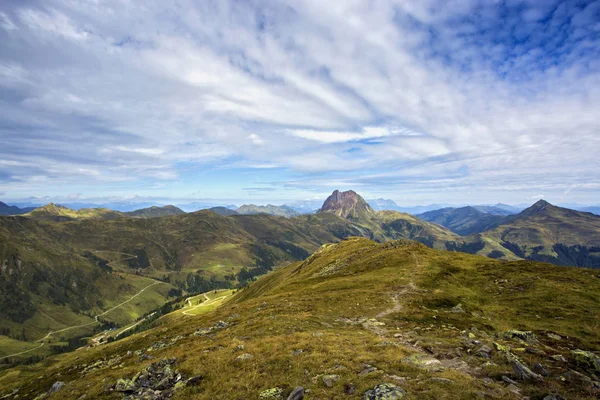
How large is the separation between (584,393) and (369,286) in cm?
4525

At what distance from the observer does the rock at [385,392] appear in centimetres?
1800

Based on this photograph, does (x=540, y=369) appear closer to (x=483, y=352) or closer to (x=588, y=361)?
(x=483, y=352)

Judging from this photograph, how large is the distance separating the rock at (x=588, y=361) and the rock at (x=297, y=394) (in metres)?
22.7

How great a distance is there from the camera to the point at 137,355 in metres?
39.8

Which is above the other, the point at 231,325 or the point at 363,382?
the point at 363,382

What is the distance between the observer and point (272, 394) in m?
21.3

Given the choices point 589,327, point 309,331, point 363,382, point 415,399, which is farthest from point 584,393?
point 589,327

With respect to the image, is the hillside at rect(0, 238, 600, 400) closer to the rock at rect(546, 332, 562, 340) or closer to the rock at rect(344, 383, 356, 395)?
the rock at rect(344, 383, 356, 395)

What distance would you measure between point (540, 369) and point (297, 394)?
18091 millimetres

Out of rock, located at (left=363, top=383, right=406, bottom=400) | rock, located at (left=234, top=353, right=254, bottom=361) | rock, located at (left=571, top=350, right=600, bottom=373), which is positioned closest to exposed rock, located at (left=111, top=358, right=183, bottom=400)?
rock, located at (left=234, top=353, right=254, bottom=361)

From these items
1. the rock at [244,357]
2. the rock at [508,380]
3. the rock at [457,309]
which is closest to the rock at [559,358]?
the rock at [508,380]

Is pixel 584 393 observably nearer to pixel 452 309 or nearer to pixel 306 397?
pixel 306 397

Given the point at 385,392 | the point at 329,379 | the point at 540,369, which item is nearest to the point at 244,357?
the point at 329,379

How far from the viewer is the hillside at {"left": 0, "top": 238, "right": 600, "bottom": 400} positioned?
2061cm
